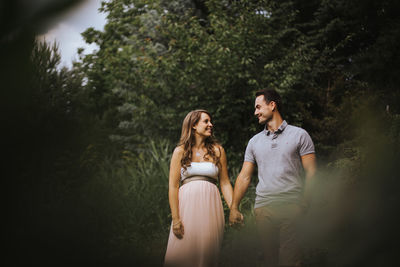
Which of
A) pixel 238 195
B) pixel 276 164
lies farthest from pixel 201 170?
pixel 276 164

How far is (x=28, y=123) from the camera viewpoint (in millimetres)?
342

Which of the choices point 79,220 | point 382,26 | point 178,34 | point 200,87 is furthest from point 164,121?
point 79,220

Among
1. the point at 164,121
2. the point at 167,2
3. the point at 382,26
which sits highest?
the point at 167,2

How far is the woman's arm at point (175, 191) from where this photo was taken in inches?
135

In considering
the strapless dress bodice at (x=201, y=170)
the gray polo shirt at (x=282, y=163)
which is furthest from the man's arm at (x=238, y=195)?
the strapless dress bodice at (x=201, y=170)

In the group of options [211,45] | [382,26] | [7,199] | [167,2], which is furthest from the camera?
[167,2]

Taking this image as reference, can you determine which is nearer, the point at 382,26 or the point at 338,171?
the point at 338,171

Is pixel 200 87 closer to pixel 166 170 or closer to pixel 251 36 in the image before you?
pixel 251 36

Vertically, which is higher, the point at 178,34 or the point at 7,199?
the point at 178,34

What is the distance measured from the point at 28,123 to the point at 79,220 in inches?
4.5

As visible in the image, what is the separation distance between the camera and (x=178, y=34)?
366 inches

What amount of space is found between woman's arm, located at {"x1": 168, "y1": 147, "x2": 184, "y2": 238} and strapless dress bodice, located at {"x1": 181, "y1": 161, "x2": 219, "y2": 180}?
0.13 meters

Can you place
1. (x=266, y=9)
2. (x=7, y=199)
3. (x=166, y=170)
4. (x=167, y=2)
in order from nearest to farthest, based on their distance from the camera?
(x=7, y=199) < (x=166, y=170) < (x=266, y=9) < (x=167, y=2)

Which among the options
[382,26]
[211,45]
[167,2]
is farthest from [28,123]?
[167,2]
